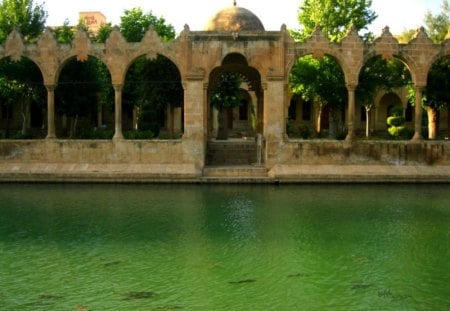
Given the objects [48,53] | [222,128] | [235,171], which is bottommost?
[235,171]

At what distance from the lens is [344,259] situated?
10.8 meters

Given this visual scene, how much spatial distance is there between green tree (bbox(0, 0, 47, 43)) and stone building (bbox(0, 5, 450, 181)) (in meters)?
4.65

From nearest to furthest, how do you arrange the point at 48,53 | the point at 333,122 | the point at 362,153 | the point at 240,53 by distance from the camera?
1. the point at 362,153
2. the point at 240,53
3. the point at 48,53
4. the point at 333,122

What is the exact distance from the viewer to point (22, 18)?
92.1 feet

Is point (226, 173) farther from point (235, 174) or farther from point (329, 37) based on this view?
point (329, 37)

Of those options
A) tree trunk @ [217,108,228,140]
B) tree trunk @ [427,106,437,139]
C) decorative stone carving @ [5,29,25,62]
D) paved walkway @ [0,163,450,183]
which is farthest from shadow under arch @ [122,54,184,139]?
tree trunk @ [427,106,437,139]

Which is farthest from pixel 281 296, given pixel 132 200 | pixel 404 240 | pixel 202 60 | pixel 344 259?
pixel 202 60

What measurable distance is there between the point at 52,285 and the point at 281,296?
11.9 ft

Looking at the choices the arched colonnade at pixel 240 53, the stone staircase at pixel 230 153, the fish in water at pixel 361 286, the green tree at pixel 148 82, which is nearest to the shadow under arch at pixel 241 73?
the arched colonnade at pixel 240 53

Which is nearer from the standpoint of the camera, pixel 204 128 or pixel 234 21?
pixel 204 128

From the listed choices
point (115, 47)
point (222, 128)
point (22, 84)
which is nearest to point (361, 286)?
point (115, 47)

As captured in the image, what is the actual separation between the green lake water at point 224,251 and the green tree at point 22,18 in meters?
12.3

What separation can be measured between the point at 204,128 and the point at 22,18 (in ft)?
38.5

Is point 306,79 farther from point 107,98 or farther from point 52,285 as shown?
point 52,285
